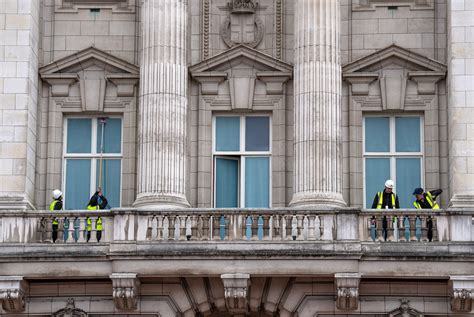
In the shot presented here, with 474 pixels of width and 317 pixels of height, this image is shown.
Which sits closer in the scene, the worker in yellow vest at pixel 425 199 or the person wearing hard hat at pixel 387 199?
the worker in yellow vest at pixel 425 199

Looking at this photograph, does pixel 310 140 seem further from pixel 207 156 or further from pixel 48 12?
pixel 48 12

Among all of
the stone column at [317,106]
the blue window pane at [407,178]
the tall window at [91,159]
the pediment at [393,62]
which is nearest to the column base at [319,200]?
the stone column at [317,106]

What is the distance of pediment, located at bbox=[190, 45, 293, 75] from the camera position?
166ft

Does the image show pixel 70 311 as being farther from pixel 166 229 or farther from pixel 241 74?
pixel 241 74

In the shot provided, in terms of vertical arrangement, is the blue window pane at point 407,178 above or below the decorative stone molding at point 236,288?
above

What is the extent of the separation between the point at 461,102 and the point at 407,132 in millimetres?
2265

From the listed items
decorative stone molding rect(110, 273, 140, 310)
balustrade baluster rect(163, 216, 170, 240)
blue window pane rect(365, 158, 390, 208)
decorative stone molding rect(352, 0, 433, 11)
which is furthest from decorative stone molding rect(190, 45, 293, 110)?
decorative stone molding rect(110, 273, 140, 310)

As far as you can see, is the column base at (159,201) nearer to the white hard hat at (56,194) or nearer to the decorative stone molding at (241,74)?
the white hard hat at (56,194)

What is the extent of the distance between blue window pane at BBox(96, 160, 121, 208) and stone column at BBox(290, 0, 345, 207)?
5.01 m

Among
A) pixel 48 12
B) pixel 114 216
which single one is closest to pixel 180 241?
pixel 114 216

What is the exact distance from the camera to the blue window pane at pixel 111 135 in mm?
50969

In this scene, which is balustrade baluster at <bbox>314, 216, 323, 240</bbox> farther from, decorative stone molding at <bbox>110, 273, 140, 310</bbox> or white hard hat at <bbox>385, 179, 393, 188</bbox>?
decorative stone molding at <bbox>110, 273, 140, 310</bbox>

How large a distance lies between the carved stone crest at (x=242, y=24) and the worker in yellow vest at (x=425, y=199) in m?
6.26

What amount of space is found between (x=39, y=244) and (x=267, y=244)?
569 cm
